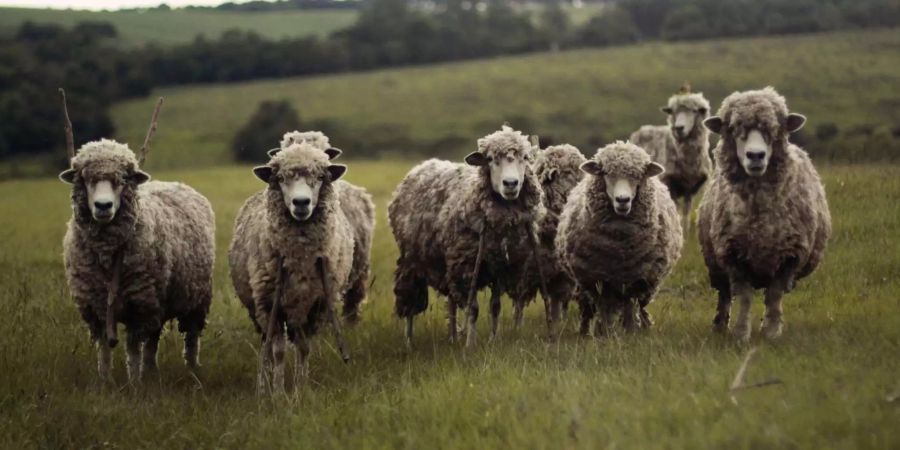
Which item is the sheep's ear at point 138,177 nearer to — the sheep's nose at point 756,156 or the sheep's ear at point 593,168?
the sheep's ear at point 593,168

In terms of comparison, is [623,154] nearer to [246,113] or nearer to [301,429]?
[301,429]

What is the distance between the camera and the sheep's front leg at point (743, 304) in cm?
752

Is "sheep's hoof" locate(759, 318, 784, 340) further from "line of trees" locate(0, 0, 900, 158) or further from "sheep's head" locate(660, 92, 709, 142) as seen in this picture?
"line of trees" locate(0, 0, 900, 158)

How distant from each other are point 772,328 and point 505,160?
8.77 ft

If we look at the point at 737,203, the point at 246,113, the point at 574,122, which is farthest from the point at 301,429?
the point at 246,113

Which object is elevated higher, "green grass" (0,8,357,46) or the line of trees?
"green grass" (0,8,357,46)

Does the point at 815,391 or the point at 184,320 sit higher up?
the point at 815,391

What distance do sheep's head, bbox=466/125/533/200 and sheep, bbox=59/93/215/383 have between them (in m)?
→ 2.87

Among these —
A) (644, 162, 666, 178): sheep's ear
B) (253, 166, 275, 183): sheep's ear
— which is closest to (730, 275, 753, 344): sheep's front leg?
(644, 162, 666, 178): sheep's ear

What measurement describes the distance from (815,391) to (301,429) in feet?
10.8

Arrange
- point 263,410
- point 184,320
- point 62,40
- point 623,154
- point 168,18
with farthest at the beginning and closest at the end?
point 168,18
point 62,40
point 184,320
point 623,154
point 263,410

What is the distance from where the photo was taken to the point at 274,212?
7.83 metres

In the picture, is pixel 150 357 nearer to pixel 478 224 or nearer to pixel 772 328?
→ pixel 478 224

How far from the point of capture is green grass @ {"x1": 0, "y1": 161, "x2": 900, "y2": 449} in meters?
5.23
